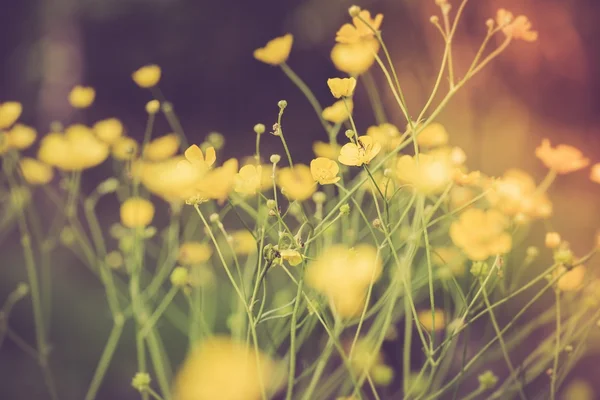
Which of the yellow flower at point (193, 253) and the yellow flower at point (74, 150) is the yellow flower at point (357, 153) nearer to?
the yellow flower at point (193, 253)

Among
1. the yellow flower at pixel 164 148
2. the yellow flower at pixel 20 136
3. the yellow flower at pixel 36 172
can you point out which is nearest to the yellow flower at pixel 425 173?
the yellow flower at pixel 164 148

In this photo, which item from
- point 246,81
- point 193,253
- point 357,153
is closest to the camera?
point 357,153

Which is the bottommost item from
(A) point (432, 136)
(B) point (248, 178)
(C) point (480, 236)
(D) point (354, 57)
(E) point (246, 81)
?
(C) point (480, 236)

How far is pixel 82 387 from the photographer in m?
1.59

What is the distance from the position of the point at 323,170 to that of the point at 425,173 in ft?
0.36

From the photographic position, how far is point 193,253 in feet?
3.36

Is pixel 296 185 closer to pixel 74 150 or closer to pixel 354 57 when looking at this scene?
pixel 354 57

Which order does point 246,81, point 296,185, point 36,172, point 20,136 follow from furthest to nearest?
point 246,81, point 36,172, point 20,136, point 296,185

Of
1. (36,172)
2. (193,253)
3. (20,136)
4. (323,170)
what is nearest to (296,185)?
(323,170)

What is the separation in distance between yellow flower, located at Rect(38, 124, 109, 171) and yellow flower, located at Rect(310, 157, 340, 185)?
0.51m

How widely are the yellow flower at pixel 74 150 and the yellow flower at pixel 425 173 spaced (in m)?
0.56

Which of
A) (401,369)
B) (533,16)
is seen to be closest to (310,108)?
(533,16)

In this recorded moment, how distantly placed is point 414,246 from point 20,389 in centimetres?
125

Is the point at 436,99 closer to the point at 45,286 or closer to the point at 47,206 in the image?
the point at 45,286
